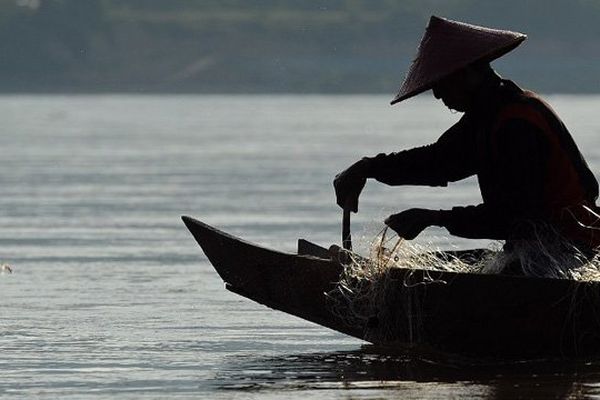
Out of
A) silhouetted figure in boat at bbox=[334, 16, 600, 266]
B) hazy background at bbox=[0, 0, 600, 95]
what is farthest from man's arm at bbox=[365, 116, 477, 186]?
hazy background at bbox=[0, 0, 600, 95]

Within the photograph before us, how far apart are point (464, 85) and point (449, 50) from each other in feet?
0.63

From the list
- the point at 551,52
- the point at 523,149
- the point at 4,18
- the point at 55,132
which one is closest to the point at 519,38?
the point at 523,149

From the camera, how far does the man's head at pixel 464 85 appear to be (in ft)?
32.3

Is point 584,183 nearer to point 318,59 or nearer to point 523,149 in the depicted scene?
point 523,149

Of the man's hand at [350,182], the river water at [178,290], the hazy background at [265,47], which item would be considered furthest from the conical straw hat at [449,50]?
the hazy background at [265,47]

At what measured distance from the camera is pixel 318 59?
5354 inches

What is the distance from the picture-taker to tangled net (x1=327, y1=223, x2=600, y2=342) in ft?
31.8

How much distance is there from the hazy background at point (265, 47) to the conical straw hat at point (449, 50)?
356 ft

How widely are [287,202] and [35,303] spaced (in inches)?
399

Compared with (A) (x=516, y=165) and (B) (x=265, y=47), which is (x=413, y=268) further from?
(B) (x=265, y=47)

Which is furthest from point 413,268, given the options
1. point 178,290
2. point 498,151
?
point 178,290

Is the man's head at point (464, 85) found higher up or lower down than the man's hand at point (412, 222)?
higher up

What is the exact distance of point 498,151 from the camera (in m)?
9.57

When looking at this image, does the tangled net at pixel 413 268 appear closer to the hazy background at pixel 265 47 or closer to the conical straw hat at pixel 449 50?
the conical straw hat at pixel 449 50
